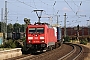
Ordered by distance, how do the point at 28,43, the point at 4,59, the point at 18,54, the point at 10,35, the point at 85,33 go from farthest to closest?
the point at 85,33 < the point at 10,35 < the point at 28,43 < the point at 18,54 < the point at 4,59

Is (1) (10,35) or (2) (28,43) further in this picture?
(1) (10,35)

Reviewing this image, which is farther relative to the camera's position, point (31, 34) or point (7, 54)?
point (31, 34)

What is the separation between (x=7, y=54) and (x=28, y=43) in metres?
6.29

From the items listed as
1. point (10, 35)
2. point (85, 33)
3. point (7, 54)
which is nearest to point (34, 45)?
point (7, 54)

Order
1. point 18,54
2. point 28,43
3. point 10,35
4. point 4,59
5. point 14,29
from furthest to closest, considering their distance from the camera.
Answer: point 14,29
point 10,35
point 28,43
point 18,54
point 4,59

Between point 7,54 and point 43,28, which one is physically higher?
point 43,28

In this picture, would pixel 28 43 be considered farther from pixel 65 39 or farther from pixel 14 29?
pixel 14 29

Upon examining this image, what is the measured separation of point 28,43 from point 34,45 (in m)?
0.75

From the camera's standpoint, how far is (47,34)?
102 ft

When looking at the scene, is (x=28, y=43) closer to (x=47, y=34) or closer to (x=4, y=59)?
(x=47, y=34)

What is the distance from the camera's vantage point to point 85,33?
4911 inches

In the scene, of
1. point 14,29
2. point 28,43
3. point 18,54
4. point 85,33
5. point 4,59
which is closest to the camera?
point 4,59

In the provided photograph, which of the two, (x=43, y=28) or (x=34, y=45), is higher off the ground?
(x=43, y=28)

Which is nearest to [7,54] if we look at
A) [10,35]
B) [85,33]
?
[10,35]
